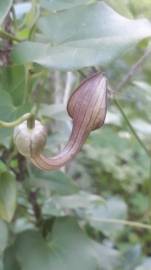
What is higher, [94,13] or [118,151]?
[94,13]

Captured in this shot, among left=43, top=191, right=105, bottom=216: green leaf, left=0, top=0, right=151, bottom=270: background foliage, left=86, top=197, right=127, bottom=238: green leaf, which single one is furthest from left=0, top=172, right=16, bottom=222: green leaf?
left=86, top=197, right=127, bottom=238: green leaf

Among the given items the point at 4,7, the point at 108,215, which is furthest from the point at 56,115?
the point at 108,215

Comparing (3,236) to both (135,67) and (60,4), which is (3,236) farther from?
(135,67)

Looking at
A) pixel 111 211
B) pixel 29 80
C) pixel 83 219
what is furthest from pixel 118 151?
pixel 29 80

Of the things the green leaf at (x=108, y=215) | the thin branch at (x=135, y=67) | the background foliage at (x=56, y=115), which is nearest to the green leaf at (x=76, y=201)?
the background foliage at (x=56, y=115)

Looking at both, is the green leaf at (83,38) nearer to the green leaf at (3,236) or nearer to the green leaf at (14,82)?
the green leaf at (14,82)

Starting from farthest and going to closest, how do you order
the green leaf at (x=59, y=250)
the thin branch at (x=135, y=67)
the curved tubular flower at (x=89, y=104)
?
the thin branch at (x=135, y=67)
the green leaf at (x=59, y=250)
the curved tubular flower at (x=89, y=104)

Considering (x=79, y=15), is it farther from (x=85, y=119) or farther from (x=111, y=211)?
(x=111, y=211)
